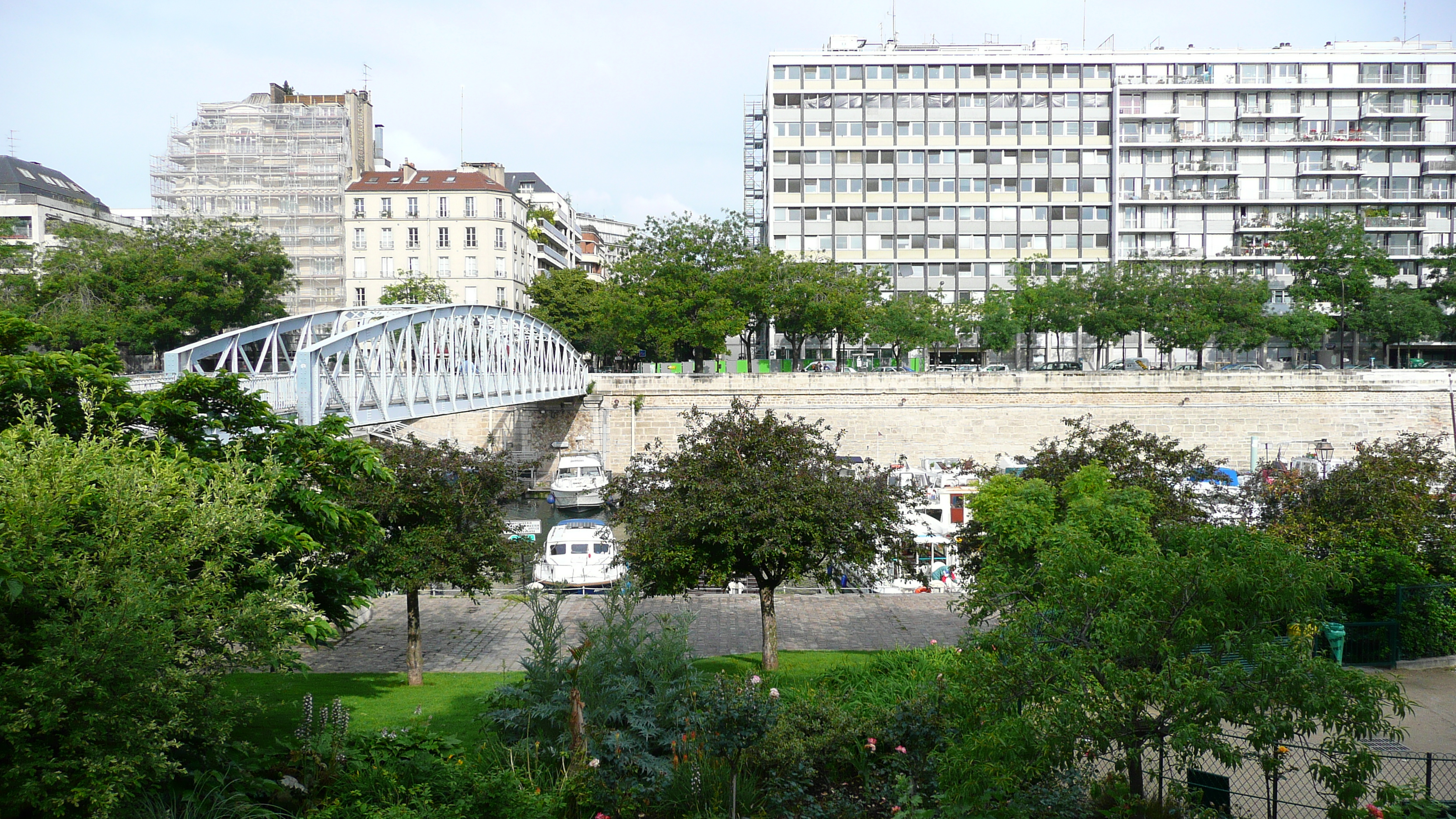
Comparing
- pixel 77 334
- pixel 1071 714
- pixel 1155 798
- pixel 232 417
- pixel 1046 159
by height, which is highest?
pixel 1046 159

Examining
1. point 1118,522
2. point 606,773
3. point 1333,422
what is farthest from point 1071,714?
point 1333,422

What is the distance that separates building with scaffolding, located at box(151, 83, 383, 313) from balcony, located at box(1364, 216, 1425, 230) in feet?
221

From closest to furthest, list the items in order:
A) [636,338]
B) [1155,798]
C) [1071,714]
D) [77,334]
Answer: [1071,714] < [1155,798] < [77,334] < [636,338]

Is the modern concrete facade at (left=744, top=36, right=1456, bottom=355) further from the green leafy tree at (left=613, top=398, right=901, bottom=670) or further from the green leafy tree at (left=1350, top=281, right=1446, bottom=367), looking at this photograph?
the green leafy tree at (left=613, top=398, right=901, bottom=670)

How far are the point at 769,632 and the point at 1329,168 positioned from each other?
6681 centimetres

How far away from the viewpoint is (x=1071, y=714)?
20.7 feet

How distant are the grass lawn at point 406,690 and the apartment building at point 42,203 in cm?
5034

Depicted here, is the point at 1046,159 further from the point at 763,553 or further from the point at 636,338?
the point at 763,553

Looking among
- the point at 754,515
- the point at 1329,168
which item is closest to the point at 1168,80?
the point at 1329,168

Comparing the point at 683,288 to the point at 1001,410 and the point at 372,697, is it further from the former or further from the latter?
the point at 372,697

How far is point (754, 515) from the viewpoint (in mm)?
13039

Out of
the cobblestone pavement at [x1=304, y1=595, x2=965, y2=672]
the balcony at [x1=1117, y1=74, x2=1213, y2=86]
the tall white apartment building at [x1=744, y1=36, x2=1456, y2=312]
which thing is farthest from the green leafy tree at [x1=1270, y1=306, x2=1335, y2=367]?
the cobblestone pavement at [x1=304, y1=595, x2=965, y2=672]

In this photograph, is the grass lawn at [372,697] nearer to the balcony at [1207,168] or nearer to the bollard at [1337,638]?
the bollard at [1337,638]

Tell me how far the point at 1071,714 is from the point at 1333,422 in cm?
4863
